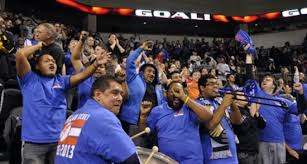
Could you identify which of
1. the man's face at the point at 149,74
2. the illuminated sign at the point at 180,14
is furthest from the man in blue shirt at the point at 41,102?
the illuminated sign at the point at 180,14

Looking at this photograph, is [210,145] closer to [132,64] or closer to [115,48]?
[132,64]

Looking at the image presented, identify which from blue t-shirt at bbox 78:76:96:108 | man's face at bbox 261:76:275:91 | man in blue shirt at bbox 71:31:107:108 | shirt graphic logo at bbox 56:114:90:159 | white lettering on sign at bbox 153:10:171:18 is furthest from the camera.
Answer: white lettering on sign at bbox 153:10:171:18

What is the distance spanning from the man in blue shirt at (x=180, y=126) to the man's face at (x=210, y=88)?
323mm

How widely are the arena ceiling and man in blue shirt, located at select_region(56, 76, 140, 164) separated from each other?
18.7 meters

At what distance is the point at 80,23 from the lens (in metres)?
20.4

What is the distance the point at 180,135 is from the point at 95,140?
1770 mm

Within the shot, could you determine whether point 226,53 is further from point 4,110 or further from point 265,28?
point 4,110

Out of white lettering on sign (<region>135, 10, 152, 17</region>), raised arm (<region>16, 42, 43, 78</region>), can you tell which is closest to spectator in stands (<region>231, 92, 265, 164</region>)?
raised arm (<region>16, 42, 43, 78</region>)

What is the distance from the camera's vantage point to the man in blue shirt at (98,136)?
2443mm

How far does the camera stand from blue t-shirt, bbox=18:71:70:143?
4062 millimetres

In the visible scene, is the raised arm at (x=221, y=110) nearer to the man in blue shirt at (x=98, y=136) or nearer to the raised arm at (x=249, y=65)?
the raised arm at (x=249, y=65)

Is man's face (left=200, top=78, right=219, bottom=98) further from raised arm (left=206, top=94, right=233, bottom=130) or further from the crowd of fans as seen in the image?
raised arm (left=206, top=94, right=233, bottom=130)

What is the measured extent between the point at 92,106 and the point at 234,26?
72.6 feet

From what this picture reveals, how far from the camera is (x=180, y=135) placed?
4.15m
